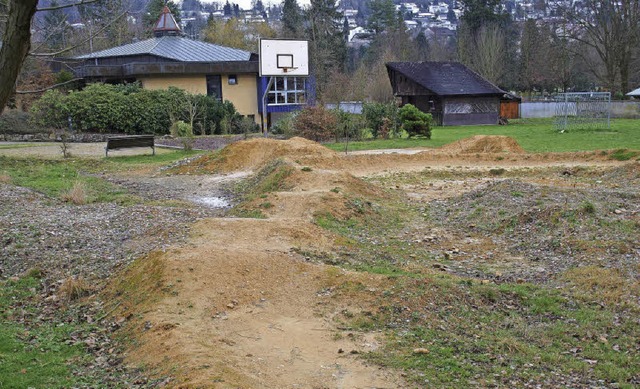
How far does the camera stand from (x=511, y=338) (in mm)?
7199

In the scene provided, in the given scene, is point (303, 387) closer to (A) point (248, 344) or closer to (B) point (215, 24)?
(A) point (248, 344)

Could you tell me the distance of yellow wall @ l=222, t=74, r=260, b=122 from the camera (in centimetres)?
4219

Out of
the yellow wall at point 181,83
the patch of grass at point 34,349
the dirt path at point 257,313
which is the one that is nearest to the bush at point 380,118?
the yellow wall at point 181,83

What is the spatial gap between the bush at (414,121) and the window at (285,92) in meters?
11.8

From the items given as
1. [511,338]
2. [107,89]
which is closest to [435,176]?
[511,338]

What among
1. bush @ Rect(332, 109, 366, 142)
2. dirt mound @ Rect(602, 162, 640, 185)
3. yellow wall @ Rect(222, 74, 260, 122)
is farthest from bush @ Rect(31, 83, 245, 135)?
dirt mound @ Rect(602, 162, 640, 185)

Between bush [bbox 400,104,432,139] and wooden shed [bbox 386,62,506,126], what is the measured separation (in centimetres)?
1531

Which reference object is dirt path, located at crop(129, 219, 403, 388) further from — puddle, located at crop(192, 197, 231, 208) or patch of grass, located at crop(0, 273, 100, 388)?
puddle, located at crop(192, 197, 231, 208)

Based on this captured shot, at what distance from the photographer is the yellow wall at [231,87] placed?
40.1 meters

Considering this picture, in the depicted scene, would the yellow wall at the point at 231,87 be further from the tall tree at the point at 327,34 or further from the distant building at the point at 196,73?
the tall tree at the point at 327,34

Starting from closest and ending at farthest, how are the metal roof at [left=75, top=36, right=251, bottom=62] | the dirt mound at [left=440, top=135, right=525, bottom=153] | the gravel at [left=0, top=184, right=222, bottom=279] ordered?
1. the gravel at [left=0, top=184, right=222, bottom=279]
2. the dirt mound at [left=440, top=135, right=525, bottom=153]
3. the metal roof at [left=75, top=36, right=251, bottom=62]

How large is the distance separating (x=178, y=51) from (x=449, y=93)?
703 inches

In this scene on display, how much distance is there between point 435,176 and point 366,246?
9.89m

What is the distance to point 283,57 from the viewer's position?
38.7 m
